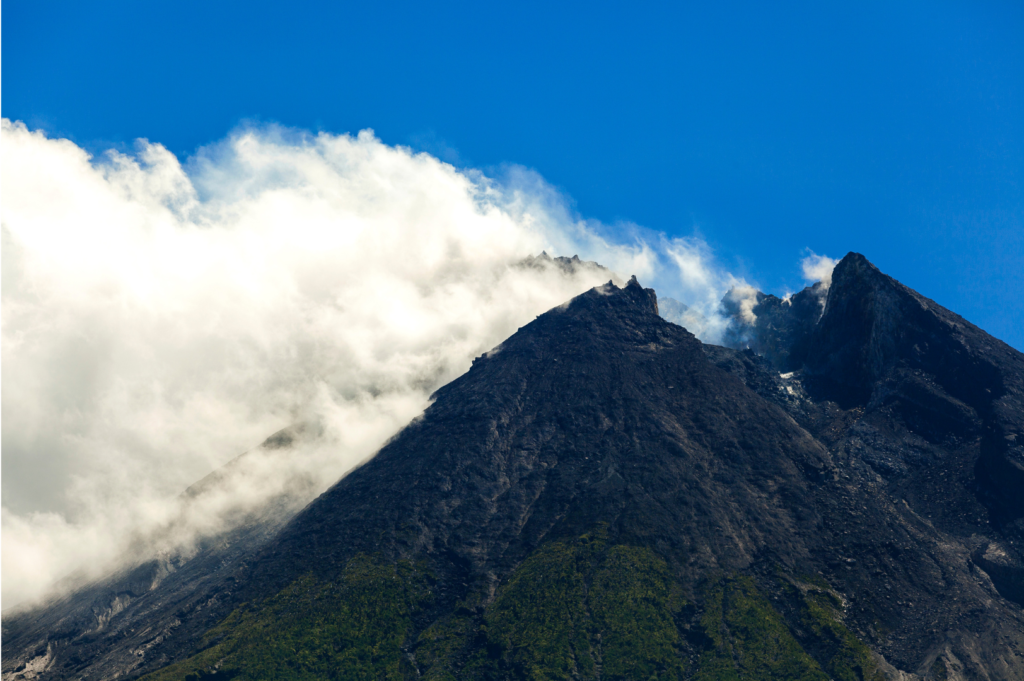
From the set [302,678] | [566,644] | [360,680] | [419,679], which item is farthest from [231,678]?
[566,644]

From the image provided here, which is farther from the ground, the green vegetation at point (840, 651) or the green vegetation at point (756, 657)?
the green vegetation at point (756, 657)

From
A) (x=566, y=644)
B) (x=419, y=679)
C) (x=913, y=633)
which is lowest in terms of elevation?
(x=913, y=633)

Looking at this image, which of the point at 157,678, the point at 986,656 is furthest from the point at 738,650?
the point at 157,678

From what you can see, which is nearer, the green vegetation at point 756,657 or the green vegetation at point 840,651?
the green vegetation at point 840,651

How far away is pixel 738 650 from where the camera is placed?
7633 inches

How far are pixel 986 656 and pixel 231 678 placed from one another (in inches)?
7936

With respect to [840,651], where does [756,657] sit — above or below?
above

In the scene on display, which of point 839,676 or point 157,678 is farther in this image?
point 157,678

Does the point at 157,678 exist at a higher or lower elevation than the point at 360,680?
higher

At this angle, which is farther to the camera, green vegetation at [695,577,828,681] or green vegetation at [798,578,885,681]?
green vegetation at [695,577,828,681]

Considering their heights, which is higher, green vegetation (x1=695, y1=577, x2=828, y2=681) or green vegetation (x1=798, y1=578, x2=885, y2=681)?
green vegetation (x1=695, y1=577, x2=828, y2=681)

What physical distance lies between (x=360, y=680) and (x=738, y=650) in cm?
10265

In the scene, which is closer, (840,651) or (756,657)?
(840,651)

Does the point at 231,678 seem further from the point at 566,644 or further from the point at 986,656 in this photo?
the point at 986,656
